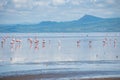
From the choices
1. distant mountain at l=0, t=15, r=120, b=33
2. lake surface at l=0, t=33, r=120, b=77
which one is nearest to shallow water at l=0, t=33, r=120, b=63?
lake surface at l=0, t=33, r=120, b=77

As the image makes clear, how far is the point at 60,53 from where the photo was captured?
8.96 m

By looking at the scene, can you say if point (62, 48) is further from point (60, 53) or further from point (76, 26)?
point (76, 26)

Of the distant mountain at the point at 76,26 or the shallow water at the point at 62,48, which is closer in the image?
the distant mountain at the point at 76,26

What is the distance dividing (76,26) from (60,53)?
851 mm

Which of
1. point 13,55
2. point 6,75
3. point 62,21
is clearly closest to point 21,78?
point 6,75

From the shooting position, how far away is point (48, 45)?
952 centimetres

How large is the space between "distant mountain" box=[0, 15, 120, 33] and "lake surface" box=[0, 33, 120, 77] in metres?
0.16

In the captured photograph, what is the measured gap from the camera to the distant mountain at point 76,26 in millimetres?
8359

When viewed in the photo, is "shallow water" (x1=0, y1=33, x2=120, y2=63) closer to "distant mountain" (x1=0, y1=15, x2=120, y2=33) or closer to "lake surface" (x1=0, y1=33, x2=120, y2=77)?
"lake surface" (x1=0, y1=33, x2=120, y2=77)

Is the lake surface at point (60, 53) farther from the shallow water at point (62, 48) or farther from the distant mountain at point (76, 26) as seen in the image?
the distant mountain at point (76, 26)

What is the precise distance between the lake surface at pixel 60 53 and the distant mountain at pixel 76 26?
6.5 inches

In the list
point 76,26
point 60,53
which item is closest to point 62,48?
point 60,53

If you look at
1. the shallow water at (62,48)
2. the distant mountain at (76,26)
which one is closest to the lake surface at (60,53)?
the shallow water at (62,48)

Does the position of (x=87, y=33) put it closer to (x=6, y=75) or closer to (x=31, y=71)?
(x=31, y=71)
